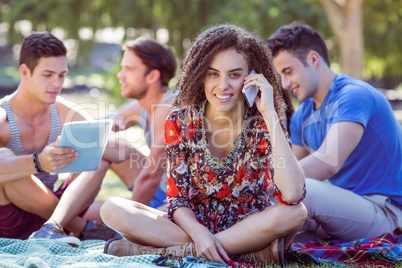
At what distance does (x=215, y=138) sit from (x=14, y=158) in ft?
4.53

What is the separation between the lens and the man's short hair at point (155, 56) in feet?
14.7

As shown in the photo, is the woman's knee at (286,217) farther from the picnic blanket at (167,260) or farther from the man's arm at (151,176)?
the man's arm at (151,176)

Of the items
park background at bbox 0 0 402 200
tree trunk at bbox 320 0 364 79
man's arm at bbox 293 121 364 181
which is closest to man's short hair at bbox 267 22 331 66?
man's arm at bbox 293 121 364 181

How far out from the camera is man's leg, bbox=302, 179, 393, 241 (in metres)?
3.31

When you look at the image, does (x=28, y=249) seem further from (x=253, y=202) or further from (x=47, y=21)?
(x=47, y=21)

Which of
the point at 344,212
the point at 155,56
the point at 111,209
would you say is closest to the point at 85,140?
the point at 111,209

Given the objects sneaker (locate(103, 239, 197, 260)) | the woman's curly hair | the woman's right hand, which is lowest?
sneaker (locate(103, 239, 197, 260))

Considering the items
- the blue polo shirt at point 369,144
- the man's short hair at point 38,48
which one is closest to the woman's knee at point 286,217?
the blue polo shirt at point 369,144

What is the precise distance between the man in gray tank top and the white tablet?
1.11 feet

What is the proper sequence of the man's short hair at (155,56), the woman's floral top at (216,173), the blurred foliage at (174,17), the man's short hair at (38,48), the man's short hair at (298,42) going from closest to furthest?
the woman's floral top at (216,173) → the man's short hair at (38,48) → the man's short hair at (298,42) → the man's short hair at (155,56) → the blurred foliage at (174,17)

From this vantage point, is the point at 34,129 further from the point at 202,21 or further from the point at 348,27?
the point at 202,21

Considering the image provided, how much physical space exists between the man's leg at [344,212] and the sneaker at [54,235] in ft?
5.06

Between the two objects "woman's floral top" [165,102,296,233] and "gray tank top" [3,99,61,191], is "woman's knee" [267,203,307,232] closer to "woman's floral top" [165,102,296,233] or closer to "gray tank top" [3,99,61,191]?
"woman's floral top" [165,102,296,233]

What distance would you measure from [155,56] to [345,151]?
6.44 ft
